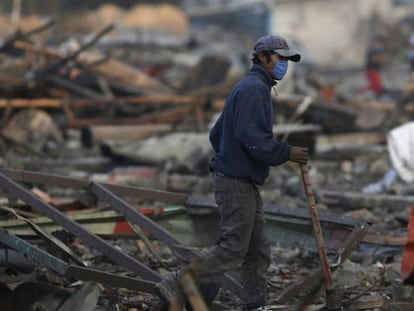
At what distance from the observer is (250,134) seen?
501 cm

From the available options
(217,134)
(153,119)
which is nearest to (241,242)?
(217,134)

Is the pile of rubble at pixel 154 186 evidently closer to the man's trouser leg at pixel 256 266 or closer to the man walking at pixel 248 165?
the man's trouser leg at pixel 256 266

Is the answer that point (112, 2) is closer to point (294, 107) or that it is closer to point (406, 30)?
point (406, 30)

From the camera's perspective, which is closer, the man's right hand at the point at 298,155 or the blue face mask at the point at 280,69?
the man's right hand at the point at 298,155

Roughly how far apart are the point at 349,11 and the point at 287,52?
91.9ft

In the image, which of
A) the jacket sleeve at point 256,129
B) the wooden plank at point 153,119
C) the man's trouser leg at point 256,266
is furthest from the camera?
the wooden plank at point 153,119

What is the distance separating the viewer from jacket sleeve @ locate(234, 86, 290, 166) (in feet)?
16.5

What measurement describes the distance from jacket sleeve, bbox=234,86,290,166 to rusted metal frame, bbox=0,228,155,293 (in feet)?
3.67

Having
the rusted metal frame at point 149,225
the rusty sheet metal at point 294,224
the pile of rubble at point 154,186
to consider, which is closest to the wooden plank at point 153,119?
the pile of rubble at point 154,186

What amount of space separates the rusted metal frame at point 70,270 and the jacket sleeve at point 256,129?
3.67ft

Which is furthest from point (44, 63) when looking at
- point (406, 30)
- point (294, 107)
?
point (406, 30)

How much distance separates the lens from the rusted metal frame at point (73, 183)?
6613mm

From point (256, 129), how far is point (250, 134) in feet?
0.17

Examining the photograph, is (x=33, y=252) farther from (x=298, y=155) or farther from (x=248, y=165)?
(x=298, y=155)
